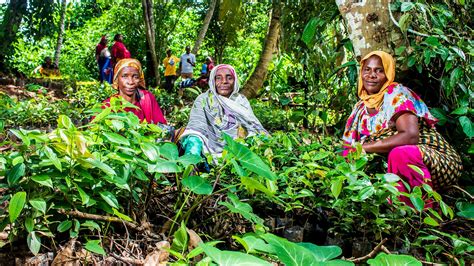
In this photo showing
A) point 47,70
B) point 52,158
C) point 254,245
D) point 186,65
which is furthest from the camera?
point 47,70

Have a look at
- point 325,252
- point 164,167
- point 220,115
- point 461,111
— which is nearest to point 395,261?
point 325,252

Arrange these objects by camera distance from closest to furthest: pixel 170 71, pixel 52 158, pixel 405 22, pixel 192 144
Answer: pixel 52 158 → pixel 405 22 → pixel 192 144 → pixel 170 71

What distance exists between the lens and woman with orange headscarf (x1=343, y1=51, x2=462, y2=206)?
10.0ft

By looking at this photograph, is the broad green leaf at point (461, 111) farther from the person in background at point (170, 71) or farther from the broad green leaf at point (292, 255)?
the person in background at point (170, 71)

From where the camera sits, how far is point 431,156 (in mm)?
3104

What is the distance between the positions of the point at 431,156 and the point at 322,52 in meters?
1.64

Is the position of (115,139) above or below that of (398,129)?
above

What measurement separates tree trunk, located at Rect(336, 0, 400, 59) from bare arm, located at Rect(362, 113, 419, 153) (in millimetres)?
569

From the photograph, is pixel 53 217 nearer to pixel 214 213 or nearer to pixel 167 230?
pixel 167 230

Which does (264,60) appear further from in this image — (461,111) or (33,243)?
(33,243)

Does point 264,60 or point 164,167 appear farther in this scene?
point 264,60

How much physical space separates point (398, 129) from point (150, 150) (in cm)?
194

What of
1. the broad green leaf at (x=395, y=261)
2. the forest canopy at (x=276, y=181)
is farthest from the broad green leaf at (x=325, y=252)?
the broad green leaf at (x=395, y=261)

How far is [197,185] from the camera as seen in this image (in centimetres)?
172
